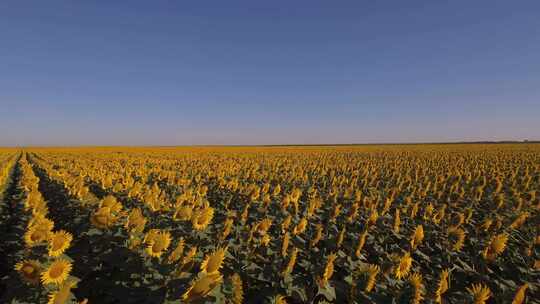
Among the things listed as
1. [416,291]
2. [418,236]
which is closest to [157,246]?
[416,291]

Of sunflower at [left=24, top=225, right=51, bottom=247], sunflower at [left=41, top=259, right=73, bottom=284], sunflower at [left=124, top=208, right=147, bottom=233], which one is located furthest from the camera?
sunflower at [left=124, top=208, right=147, bottom=233]

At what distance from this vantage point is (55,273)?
9.80ft

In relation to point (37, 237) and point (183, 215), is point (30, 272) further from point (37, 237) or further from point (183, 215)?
point (183, 215)

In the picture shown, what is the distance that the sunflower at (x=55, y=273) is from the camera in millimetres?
2936

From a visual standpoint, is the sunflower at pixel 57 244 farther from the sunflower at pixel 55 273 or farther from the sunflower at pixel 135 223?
the sunflower at pixel 135 223

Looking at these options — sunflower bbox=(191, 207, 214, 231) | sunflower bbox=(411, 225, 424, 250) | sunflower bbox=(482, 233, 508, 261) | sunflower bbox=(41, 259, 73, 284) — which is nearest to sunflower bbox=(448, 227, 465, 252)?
sunflower bbox=(482, 233, 508, 261)

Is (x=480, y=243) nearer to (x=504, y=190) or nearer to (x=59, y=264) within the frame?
(x=59, y=264)

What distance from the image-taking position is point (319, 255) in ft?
14.6

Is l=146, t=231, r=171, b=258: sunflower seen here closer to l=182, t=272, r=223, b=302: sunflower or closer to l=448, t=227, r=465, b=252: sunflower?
l=182, t=272, r=223, b=302: sunflower

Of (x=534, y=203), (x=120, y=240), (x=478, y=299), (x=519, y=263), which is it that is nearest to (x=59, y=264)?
(x=120, y=240)

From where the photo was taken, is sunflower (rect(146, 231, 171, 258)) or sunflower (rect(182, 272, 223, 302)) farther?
sunflower (rect(146, 231, 171, 258))

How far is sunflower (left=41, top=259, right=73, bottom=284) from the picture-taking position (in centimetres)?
294

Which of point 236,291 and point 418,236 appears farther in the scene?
point 418,236

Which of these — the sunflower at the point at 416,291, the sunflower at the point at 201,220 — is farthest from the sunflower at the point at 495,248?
the sunflower at the point at 201,220
